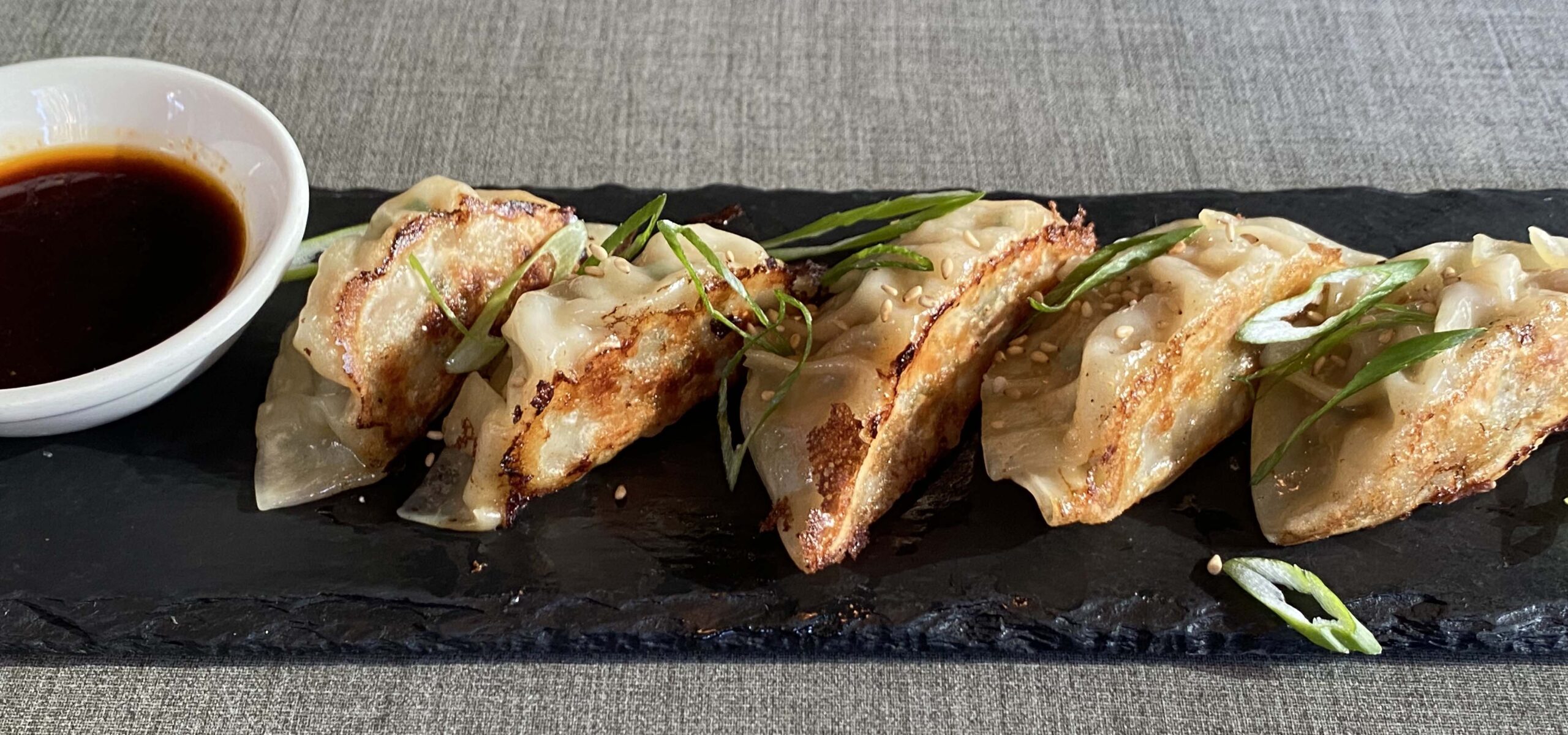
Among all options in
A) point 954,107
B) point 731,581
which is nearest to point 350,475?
point 731,581

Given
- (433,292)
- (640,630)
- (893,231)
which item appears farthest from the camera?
(893,231)

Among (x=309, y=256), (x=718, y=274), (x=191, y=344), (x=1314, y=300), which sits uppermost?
(x=1314, y=300)

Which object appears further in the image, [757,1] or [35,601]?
[757,1]

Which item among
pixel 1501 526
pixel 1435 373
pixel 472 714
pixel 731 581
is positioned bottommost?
pixel 472 714

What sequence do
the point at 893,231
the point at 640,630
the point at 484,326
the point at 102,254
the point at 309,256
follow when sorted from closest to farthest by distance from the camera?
the point at 640,630, the point at 484,326, the point at 102,254, the point at 893,231, the point at 309,256

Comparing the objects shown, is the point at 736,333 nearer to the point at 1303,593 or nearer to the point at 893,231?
the point at 893,231

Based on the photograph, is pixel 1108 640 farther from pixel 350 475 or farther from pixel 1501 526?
pixel 350 475

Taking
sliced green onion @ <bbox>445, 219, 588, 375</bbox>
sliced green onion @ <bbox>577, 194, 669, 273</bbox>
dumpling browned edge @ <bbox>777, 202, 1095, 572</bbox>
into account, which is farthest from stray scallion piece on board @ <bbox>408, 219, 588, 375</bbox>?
dumpling browned edge @ <bbox>777, 202, 1095, 572</bbox>

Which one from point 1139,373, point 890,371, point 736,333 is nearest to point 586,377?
point 736,333
